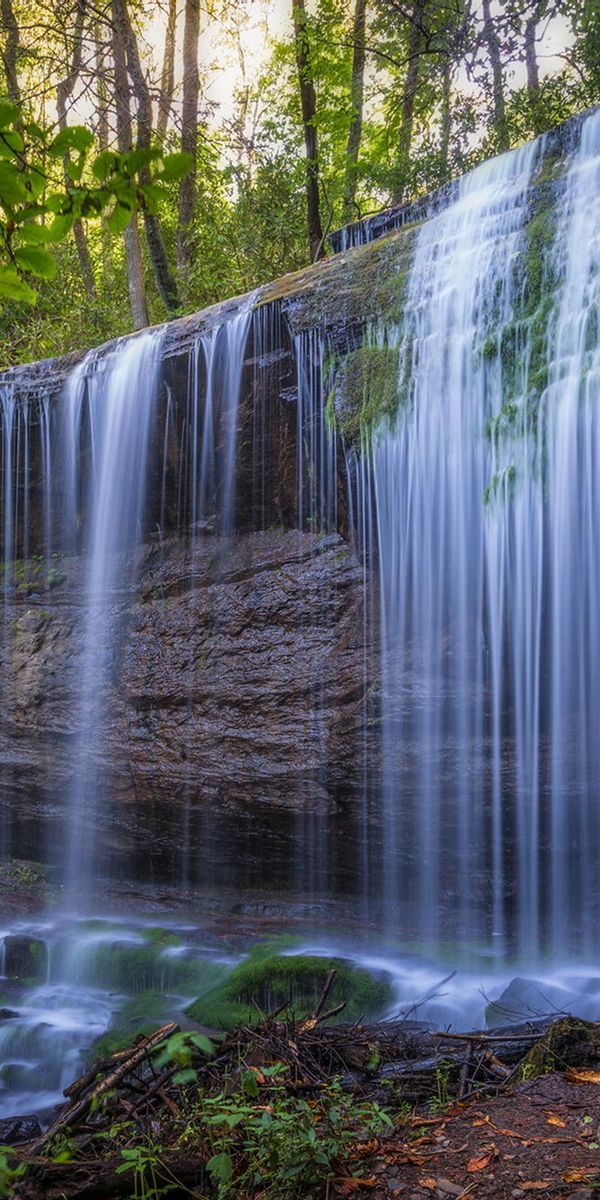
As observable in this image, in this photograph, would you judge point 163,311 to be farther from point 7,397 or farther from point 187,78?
point 7,397

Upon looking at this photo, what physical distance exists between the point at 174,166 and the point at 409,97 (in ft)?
42.1

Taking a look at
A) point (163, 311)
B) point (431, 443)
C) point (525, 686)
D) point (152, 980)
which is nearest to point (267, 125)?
point (163, 311)

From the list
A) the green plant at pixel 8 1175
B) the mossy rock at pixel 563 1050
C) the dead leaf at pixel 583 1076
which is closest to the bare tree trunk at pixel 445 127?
the mossy rock at pixel 563 1050

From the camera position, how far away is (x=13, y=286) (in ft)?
8.29

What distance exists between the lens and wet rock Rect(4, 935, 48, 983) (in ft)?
23.4

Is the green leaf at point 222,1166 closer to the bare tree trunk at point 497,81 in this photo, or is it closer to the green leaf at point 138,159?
the green leaf at point 138,159

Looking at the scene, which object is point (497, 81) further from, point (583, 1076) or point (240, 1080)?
point (240, 1080)

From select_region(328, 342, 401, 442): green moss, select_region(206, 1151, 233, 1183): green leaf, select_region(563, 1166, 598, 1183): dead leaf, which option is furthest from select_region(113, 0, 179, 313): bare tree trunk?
select_region(563, 1166, 598, 1183): dead leaf

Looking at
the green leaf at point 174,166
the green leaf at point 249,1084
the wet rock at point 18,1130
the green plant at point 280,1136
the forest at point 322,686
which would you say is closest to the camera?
the green leaf at point 174,166

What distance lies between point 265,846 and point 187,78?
13.1 m

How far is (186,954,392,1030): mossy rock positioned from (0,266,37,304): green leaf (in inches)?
189

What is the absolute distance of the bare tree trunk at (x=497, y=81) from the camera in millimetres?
11203

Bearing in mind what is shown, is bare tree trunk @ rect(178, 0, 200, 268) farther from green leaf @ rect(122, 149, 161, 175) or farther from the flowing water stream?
green leaf @ rect(122, 149, 161, 175)

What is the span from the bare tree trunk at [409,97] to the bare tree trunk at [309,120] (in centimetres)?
130
